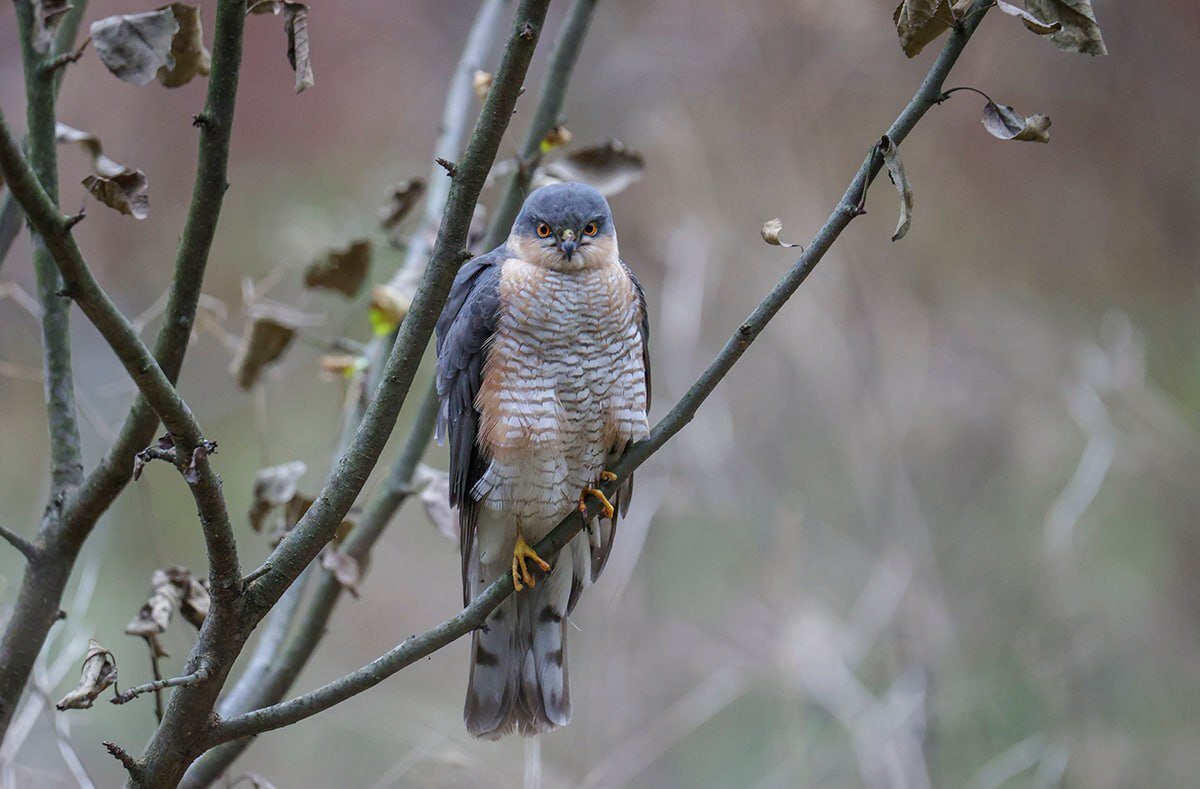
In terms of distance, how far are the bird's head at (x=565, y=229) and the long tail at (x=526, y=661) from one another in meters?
0.69

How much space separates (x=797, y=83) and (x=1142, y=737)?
3417mm

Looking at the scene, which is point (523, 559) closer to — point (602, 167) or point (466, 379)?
point (466, 379)

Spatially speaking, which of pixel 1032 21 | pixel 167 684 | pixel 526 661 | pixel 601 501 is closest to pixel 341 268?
pixel 601 501

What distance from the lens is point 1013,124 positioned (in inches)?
57.9

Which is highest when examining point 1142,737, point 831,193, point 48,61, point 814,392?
point 48,61

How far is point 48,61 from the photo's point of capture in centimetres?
179

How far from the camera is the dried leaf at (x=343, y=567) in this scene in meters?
2.13

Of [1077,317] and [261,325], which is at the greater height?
[261,325]

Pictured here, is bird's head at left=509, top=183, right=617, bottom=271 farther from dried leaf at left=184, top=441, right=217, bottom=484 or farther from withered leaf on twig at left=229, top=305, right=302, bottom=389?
dried leaf at left=184, top=441, right=217, bottom=484

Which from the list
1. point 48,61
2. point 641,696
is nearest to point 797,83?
point 641,696

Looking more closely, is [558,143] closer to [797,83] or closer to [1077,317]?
[797,83]

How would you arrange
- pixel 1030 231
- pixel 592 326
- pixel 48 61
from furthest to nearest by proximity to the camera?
pixel 1030 231
pixel 592 326
pixel 48 61

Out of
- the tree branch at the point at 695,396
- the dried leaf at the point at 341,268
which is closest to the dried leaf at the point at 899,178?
the tree branch at the point at 695,396

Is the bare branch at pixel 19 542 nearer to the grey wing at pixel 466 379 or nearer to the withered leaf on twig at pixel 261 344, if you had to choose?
the withered leaf on twig at pixel 261 344
